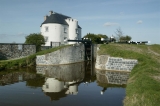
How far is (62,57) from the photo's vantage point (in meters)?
25.8

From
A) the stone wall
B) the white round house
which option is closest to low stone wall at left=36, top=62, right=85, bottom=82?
the stone wall

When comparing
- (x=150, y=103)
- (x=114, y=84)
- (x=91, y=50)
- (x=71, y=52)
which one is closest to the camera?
(x=150, y=103)

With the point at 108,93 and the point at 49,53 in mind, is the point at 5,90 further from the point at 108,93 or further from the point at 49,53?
the point at 49,53

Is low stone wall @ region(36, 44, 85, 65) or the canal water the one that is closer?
the canal water

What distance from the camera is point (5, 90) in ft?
41.6

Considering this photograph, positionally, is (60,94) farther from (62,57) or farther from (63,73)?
(62,57)

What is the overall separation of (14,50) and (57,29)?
13555 mm

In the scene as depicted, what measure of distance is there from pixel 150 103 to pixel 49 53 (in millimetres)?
18839

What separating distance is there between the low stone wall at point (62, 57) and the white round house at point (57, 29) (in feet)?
28.7

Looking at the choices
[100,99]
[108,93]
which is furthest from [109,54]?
[100,99]

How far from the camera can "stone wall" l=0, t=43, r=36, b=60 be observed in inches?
985

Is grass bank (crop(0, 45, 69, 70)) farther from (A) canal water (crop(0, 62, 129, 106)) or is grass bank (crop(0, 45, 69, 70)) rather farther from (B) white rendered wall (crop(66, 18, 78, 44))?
A: (B) white rendered wall (crop(66, 18, 78, 44))

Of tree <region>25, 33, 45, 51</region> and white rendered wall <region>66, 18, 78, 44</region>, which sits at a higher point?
white rendered wall <region>66, 18, 78, 44</region>

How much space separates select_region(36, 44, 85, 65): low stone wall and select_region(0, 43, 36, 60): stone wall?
11.6ft
